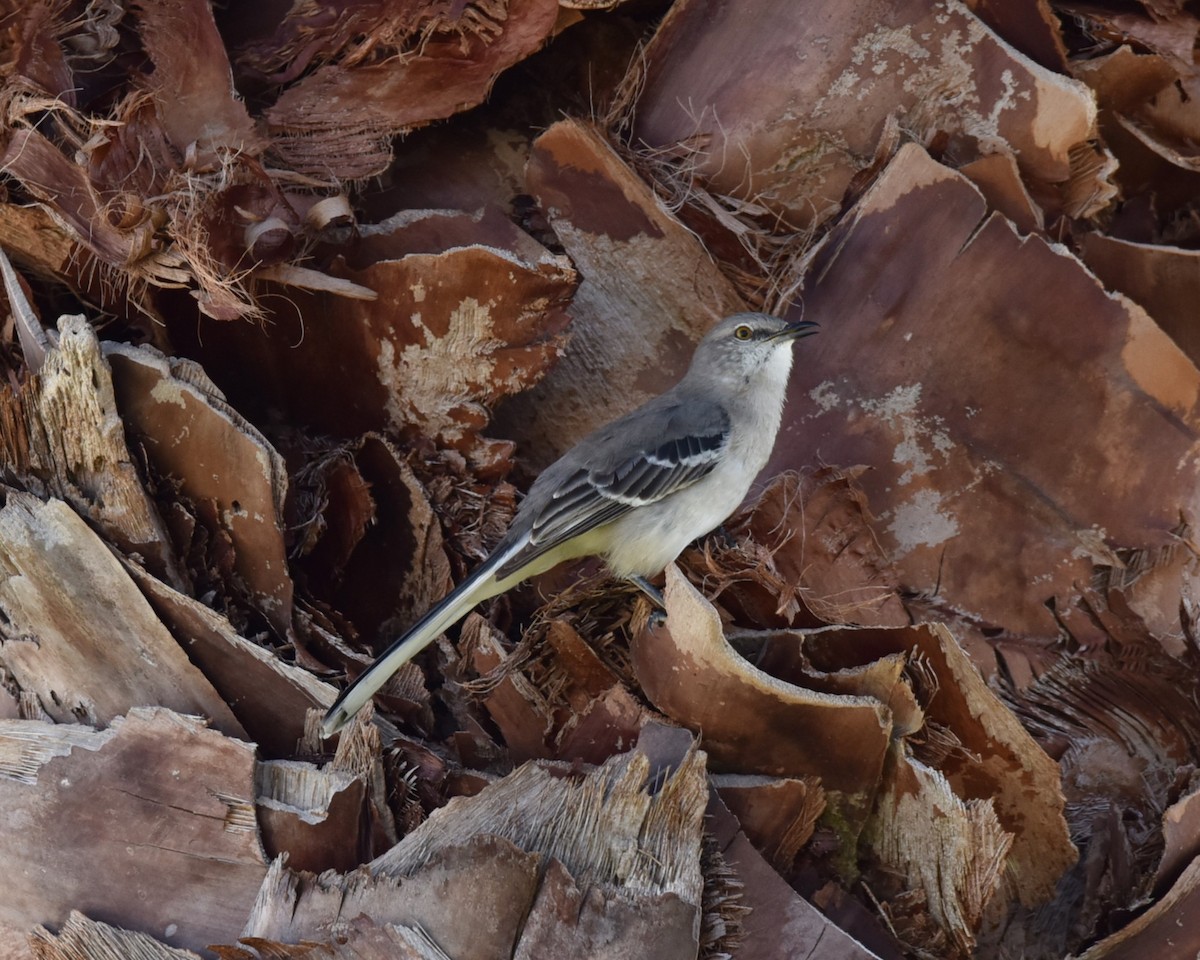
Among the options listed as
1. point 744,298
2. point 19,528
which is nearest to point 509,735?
point 19,528

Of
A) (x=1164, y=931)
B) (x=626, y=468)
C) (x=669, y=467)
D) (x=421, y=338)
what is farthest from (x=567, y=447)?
(x=1164, y=931)

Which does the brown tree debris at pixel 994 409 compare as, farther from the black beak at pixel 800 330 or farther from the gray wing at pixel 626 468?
the gray wing at pixel 626 468

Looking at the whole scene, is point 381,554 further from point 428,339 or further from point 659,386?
point 659,386

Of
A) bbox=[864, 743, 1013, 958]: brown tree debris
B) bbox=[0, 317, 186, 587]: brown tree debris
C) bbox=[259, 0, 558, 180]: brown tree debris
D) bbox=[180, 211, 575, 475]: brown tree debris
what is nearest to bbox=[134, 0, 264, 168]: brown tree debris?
bbox=[259, 0, 558, 180]: brown tree debris

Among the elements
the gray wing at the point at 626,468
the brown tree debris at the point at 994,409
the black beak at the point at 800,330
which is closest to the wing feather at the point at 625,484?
the gray wing at the point at 626,468

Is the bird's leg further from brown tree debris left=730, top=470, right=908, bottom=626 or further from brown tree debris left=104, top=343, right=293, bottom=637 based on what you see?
brown tree debris left=104, top=343, right=293, bottom=637

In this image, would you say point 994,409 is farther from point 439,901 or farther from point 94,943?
point 94,943

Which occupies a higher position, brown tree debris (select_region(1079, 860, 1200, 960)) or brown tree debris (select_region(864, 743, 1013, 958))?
brown tree debris (select_region(864, 743, 1013, 958))
